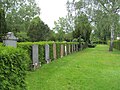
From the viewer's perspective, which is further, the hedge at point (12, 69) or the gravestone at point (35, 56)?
the gravestone at point (35, 56)

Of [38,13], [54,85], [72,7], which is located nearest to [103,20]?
[72,7]

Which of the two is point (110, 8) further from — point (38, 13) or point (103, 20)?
point (38, 13)

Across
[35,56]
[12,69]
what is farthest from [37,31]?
[12,69]

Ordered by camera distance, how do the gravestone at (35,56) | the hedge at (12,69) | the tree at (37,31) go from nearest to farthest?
the hedge at (12,69) → the gravestone at (35,56) → the tree at (37,31)

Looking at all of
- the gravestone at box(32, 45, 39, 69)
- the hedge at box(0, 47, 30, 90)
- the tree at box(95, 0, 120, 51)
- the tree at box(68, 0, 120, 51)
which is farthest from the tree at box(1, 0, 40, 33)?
the hedge at box(0, 47, 30, 90)

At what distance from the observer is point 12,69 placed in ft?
17.0

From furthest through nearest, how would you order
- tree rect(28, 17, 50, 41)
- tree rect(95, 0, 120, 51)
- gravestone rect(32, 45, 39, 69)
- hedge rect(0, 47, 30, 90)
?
tree rect(28, 17, 50, 41)
tree rect(95, 0, 120, 51)
gravestone rect(32, 45, 39, 69)
hedge rect(0, 47, 30, 90)

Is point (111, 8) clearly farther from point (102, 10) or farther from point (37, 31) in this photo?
point (37, 31)

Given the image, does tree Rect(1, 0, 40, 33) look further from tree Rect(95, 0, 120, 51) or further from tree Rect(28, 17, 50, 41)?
tree Rect(95, 0, 120, 51)

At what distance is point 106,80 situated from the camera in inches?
354

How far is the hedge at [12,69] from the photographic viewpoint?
4.71 m

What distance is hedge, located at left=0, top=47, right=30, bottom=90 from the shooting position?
471 cm

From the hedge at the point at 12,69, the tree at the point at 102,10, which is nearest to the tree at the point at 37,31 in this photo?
the tree at the point at 102,10

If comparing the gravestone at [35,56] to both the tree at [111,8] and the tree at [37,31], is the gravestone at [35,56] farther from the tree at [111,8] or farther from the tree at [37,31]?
the tree at [37,31]
